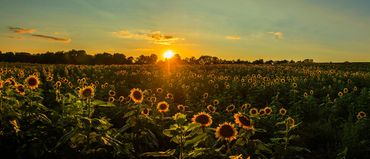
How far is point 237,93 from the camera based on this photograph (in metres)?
16.9

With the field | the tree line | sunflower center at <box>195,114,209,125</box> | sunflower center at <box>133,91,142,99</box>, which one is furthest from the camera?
the tree line

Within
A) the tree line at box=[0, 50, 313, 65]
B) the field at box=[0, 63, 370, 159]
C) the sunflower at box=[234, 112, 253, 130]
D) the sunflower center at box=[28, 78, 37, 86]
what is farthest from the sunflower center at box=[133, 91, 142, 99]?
the tree line at box=[0, 50, 313, 65]

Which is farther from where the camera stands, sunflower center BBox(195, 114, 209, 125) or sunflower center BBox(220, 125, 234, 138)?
sunflower center BBox(195, 114, 209, 125)

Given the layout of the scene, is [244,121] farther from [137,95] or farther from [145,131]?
[137,95]

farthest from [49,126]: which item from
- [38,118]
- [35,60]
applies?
[35,60]

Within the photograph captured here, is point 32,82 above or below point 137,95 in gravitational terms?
above

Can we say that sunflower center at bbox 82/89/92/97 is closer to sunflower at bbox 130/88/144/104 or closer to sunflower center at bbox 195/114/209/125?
sunflower at bbox 130/88/144/104

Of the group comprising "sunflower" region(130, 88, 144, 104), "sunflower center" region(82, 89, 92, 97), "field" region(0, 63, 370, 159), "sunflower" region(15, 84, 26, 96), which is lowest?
"field" region(0, 63, 370, 159)

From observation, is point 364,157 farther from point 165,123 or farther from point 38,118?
point 38,118

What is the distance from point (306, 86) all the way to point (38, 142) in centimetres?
1405

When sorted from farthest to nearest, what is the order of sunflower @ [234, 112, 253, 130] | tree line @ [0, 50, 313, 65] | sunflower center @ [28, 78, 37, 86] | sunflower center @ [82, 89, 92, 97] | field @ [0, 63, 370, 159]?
tree line @ [0, 50, 313, 65], sunflower center @ [28, 78, 37, 86], sunflower center @ [82, 89, 92, 97], sunflower @ [234, 112, 253, 130], field @ [0, 63, 370, 159]

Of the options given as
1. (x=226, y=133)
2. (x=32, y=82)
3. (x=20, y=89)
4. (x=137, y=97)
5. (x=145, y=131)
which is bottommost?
(x=145, y=131)

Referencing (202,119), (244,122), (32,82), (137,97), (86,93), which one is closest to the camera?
(244,122)

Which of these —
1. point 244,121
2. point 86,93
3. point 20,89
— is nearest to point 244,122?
point 244,121
